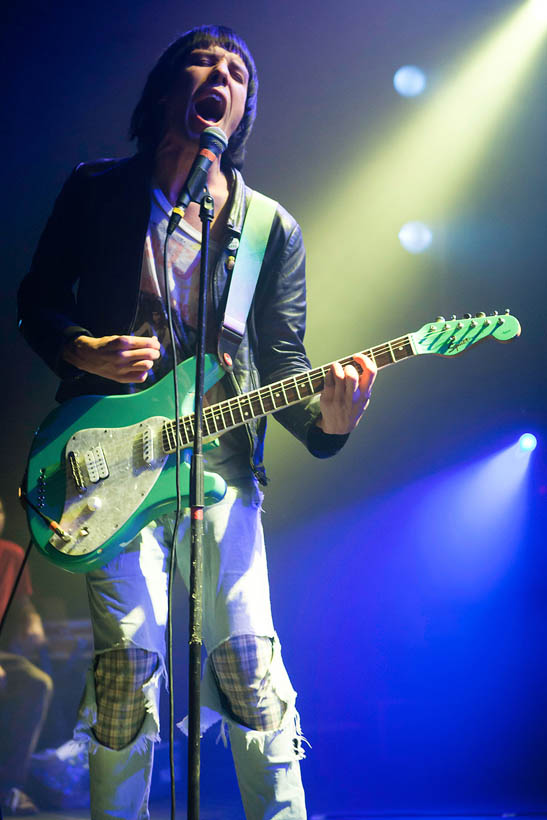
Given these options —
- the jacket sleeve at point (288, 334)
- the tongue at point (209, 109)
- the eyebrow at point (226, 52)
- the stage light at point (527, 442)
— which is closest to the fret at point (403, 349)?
the jacket sleeve at point (288, 334)

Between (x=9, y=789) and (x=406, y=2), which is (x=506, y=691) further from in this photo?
(x=406, y=2)

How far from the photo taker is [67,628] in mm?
2363

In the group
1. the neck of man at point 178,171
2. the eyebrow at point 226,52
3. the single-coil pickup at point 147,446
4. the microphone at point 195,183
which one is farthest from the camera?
the eyebrow at point 226,52

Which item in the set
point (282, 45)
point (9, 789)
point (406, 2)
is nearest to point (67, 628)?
point (9, 789)

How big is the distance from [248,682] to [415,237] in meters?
1.58

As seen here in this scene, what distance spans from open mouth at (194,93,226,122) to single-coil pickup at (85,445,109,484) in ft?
3.64

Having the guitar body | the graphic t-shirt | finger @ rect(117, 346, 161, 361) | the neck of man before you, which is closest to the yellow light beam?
the neck of man

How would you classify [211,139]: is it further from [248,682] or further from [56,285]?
[248,682]

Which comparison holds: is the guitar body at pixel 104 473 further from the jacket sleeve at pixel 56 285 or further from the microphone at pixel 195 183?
the microphone at pixel 195 183

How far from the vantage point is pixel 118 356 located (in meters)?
1.91

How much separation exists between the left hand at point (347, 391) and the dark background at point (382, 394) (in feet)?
1.93

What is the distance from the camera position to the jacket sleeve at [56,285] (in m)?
2.02

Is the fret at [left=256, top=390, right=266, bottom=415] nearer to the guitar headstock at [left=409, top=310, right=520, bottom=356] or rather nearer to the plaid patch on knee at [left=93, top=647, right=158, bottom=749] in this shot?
the guitar headstock at [left=409, top=310, right=520, bottom=356]

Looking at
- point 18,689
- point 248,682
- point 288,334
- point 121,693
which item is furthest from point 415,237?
point 18,689
